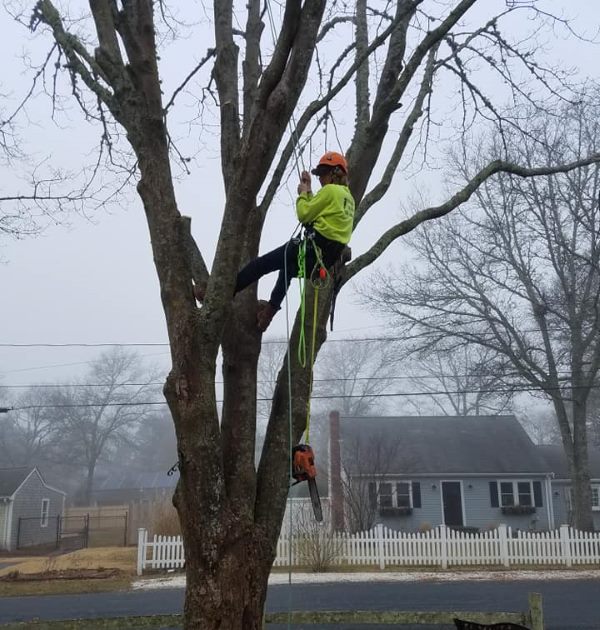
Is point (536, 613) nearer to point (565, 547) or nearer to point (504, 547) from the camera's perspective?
point (504, 547)

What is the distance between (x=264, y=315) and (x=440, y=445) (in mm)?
28682

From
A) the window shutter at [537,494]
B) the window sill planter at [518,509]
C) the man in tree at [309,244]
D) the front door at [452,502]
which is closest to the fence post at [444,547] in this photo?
the front door at [452,502]

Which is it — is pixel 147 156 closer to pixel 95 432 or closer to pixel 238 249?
pixel 238 249

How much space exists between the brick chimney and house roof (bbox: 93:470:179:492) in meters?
37.5

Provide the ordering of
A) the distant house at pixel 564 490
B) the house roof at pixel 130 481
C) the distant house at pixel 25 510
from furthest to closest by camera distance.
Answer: the house roof at pixel 130 481
the distant house at pixel 25 510
the distant house at pixel 564 490

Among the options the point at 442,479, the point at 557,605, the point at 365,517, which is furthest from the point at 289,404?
the point at 442,479

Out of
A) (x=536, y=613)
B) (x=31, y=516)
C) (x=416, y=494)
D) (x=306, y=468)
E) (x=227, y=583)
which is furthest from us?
(x=31, y=516)

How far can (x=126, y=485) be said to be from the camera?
232ft

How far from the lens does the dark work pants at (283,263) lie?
4.90 metres

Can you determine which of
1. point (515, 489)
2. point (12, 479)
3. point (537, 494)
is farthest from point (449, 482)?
point (12, 479)

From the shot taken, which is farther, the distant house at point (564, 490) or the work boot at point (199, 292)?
the distant house at point (564, 490)

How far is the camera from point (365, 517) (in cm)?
2517

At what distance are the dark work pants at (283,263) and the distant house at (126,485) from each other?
57.1m

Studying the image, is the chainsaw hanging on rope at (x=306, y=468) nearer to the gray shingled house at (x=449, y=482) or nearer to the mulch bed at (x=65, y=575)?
the mulch bed at (x=65, y=575)
